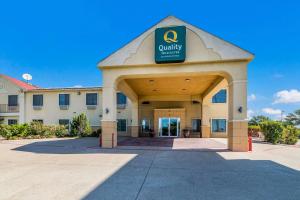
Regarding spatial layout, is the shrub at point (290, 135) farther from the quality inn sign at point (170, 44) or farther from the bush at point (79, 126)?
the bush at point (79, 126)

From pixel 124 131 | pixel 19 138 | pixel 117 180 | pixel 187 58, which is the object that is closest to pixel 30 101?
pixel 19 138

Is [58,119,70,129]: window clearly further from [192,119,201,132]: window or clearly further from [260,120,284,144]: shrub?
[260,120,284,144]: shrub

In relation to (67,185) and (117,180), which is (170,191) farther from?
(67,185)

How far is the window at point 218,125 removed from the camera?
20859 millimetres

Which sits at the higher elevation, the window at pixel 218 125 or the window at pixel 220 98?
the window at pixel 220 98

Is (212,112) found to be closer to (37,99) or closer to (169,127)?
(169,127)

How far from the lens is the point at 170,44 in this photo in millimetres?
11156

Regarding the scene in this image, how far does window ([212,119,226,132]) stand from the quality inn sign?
488 inches

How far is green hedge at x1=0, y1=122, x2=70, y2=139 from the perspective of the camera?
1789 centimetres

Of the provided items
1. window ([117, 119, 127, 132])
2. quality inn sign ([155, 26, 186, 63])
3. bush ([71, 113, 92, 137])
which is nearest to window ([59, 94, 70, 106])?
bush ([71, 113, 92, 137])

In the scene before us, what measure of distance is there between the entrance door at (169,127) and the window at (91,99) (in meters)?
8.27

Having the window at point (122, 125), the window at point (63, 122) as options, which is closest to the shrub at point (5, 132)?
the window at point (63, 122)

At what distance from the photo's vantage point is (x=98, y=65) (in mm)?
11945

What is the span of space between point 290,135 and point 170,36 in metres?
13.2
